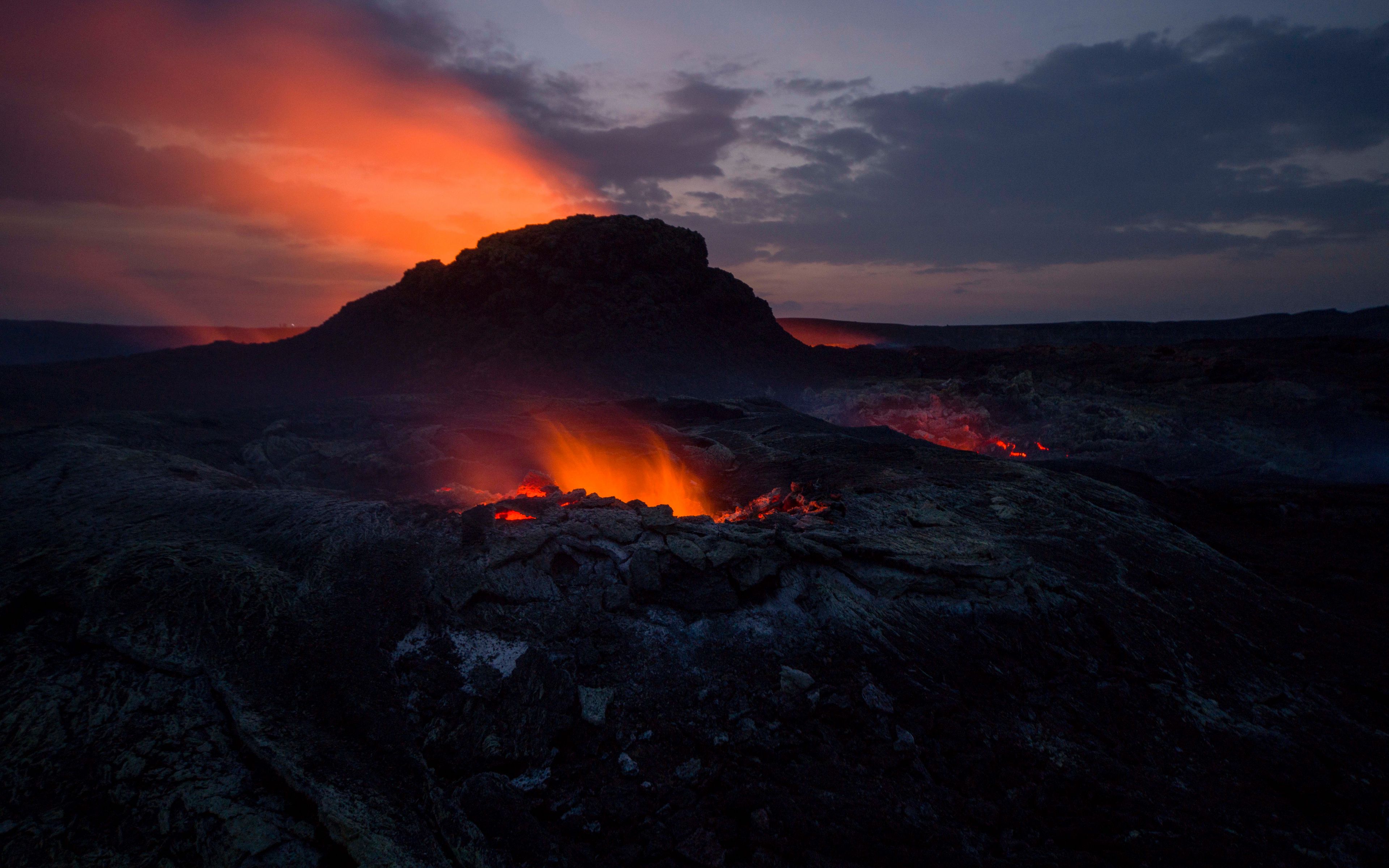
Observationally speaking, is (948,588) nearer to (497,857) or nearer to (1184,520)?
(497,857)

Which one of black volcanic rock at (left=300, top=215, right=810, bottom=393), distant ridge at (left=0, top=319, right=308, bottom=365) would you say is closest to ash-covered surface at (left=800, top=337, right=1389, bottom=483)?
black volcanic rock at (left=300, top=215, right=810, bottom=393)

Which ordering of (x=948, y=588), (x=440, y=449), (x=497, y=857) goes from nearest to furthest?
(x=497, y=857) → (x=948, y=588) → (x=440, y=449)

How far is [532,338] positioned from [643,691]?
71.9ft

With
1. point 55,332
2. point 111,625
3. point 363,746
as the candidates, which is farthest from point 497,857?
point 55,332

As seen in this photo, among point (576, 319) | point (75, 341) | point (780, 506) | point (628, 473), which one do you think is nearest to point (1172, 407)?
point (780, 506)

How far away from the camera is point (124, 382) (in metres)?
22.1

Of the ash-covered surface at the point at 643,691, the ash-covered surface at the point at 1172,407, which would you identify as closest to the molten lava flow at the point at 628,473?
the ash-covered surface at the point at 643,691

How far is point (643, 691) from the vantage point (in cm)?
575

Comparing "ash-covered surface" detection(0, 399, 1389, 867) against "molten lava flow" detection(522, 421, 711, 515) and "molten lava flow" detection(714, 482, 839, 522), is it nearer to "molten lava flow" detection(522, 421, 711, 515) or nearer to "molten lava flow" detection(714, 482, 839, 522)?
"molten lava flow" detection(714, 482, 839, 522)

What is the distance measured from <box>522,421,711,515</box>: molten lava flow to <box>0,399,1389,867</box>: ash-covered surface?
2756mm

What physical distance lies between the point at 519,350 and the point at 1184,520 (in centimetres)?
2186

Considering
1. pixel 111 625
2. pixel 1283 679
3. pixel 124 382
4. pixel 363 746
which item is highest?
pixel 124 382

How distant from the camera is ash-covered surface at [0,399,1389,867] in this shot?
4570mm

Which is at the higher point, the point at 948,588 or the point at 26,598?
the point at 26,598
